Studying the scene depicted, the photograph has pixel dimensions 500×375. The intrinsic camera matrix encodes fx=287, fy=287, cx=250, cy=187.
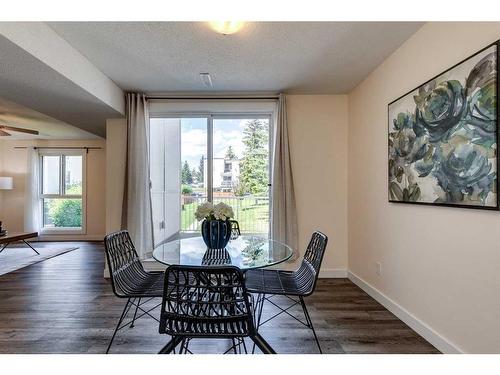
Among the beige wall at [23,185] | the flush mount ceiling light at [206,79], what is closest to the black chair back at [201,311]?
the flush mount ceiling light at [206,79]

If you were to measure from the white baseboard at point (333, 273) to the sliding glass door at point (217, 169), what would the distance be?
91cm

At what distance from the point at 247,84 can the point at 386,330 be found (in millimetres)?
2843

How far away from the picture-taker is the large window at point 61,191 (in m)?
6.67

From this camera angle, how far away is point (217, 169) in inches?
154

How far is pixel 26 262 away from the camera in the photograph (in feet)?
14.8

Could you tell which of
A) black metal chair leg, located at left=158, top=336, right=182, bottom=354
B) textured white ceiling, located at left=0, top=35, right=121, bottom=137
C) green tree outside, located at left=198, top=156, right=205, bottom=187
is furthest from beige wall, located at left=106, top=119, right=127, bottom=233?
black metal chair leg, located at left=158, top=336, right=182, bottom=354

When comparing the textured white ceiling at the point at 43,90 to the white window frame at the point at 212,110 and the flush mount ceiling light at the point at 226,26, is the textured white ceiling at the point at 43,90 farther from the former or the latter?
the flush mount ceiling light at the point at 226,26

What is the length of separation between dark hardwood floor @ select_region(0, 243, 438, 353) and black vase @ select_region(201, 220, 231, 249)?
72 centimetres

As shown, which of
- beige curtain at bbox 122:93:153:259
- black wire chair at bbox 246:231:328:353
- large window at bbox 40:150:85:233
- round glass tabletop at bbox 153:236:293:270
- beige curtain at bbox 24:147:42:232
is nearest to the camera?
round glass tabletop at bbox 153:236:293:270

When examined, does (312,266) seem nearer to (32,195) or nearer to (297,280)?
(297,280)

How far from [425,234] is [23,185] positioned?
26.2 feet

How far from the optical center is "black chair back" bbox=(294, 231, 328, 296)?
6.45 feet

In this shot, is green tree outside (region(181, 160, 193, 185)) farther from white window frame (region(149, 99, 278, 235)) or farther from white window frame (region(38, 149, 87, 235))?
white window frame (region(38, 149, 87, 235))
